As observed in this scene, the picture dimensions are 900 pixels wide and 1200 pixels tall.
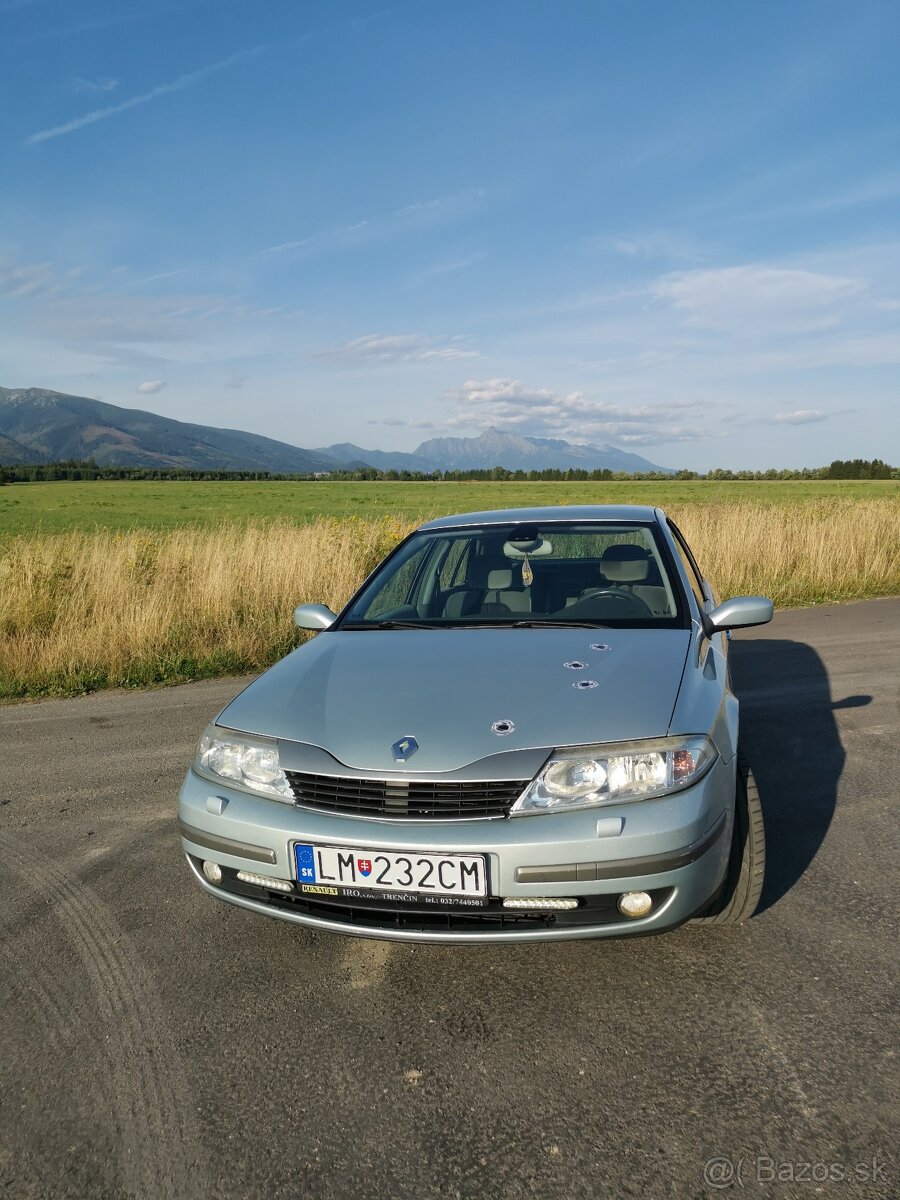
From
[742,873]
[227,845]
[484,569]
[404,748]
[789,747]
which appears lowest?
[789,747]

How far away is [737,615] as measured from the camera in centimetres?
348

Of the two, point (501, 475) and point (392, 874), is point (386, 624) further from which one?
point (501, 475)

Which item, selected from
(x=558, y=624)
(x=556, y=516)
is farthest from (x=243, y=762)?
(x=556, y=516)

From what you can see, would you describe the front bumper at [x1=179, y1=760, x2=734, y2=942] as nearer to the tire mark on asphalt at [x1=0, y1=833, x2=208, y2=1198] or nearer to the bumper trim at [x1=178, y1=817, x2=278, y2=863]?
the bumper trim at [x1=178, y1=817, x2=278, y2=863]

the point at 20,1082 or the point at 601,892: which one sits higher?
the point at 601,892

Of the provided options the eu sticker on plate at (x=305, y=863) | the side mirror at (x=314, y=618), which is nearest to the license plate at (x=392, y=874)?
the eu sticker on plate at (x=305, y=863)

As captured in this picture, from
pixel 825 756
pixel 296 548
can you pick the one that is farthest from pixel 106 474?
pixel 825 756

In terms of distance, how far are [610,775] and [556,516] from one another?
2196 mm

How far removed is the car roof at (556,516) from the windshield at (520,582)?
67mm

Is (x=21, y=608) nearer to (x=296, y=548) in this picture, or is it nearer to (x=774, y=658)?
(x=296, y=548)

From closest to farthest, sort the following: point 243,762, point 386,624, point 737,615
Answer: point 243,762 < point 737,615 < point 386,624

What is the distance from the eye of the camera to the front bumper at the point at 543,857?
229cm

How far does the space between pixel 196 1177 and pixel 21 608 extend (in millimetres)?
7454

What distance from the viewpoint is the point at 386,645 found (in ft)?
11.1
